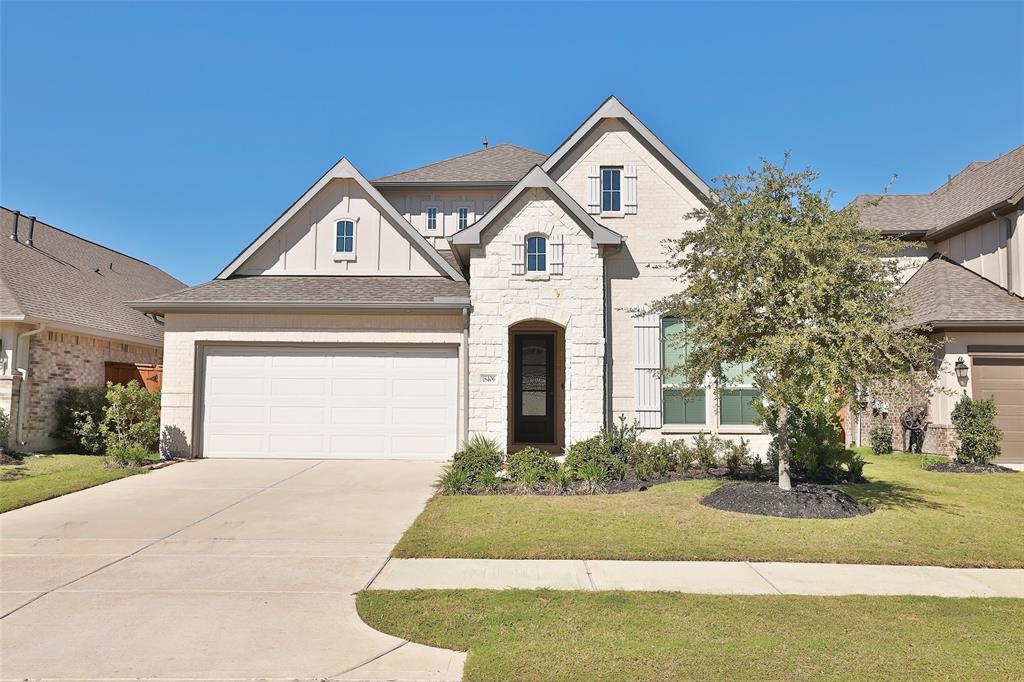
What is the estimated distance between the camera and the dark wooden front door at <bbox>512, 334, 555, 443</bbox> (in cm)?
1686

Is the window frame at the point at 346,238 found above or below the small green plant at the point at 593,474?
above

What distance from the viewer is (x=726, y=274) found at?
980 centimetres

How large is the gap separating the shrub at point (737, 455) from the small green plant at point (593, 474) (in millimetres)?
3277

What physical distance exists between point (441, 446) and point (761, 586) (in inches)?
372

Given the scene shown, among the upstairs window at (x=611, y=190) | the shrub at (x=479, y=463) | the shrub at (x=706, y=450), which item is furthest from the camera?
the upstairs window at (x=611, y=190)

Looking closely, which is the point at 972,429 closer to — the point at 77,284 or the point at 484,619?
the point at 484,619

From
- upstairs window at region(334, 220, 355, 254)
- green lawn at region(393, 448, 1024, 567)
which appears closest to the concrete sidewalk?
green lawn at region(393, 448, 1024, 567)

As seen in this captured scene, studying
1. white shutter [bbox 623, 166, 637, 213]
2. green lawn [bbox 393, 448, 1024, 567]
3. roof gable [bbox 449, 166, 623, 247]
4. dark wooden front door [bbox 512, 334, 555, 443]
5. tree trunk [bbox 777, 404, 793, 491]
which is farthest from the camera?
dark wooden front door [bbox 512, 334, 555, 443]

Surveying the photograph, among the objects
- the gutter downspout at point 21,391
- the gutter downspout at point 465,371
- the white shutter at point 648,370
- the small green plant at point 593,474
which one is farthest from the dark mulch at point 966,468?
the gutter downspout at point 21,391

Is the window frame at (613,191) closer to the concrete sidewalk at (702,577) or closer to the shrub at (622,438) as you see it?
the shrub at (622,438)

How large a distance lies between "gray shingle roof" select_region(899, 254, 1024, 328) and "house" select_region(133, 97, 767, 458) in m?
6.00

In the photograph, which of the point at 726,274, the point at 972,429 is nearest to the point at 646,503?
the point at 726,274

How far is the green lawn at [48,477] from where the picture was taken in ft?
33.1

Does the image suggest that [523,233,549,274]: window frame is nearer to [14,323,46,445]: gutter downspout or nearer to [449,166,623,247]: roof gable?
[449,166,623,247]: roof gable
